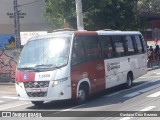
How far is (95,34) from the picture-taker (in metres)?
15.8

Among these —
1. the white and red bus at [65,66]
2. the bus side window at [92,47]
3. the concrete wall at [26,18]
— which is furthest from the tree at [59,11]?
the concrete wall at [26,18]

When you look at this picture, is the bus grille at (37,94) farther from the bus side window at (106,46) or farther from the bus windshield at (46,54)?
the bus side window at (106,46)

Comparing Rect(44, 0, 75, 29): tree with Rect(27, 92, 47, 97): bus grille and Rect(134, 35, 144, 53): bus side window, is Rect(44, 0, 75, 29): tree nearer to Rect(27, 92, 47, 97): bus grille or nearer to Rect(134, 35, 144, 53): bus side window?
Rect(134, 35, 144, 53): bus side window

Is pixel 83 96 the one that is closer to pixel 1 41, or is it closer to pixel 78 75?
pixel 78 75

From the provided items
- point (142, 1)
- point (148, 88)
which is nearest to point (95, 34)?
point (148, 88)

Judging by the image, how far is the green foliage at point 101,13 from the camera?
1233 inches

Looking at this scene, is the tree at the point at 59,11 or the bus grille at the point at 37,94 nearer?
the bus grille at the point at 37,94

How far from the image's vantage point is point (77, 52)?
14.2m

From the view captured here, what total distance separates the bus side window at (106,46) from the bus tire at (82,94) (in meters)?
2.08

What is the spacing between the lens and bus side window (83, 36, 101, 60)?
1491 cm

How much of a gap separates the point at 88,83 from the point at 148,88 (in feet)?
13.4

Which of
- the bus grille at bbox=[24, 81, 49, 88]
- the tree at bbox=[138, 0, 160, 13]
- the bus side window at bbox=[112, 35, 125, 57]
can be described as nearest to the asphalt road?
the bus grille at bbox=[24, 81, 49, 88]

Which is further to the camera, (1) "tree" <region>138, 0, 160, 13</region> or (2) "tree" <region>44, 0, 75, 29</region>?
(1) "tree" <region>138, 0, 160, 13</region>

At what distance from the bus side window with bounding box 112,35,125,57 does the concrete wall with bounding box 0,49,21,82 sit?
9293 mm
